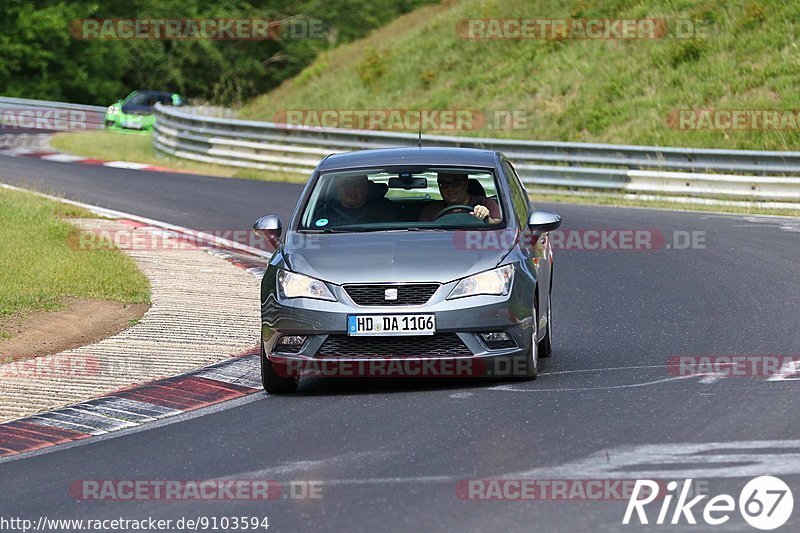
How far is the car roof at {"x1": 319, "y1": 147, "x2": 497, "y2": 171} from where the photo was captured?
10523 millimetres

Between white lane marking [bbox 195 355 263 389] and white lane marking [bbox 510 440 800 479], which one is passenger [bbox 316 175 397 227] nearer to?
white lane marking [bbox 195 355 263 389]

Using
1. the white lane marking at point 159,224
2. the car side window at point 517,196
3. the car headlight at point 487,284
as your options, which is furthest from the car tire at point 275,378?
the white lane marking at point 159,224

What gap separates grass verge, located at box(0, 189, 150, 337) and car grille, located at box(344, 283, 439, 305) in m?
4.01

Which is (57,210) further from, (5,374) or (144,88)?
(144,88)

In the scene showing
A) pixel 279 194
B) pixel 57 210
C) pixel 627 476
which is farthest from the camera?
pixel 279 194

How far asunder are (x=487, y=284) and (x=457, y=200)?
4.19 feet

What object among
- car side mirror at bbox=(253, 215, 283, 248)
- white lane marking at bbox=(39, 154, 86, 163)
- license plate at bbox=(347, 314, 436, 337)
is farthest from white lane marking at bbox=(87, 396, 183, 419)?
white lane marking at bbox=(39, 154, 86, 163)

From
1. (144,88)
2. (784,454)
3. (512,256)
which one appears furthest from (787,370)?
(144,88)

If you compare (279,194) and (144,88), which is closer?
(279,194)

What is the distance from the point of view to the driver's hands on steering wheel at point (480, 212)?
399 inches

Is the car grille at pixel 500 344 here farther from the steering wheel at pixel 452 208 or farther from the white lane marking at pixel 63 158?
the white lane marking at pixel 63 158

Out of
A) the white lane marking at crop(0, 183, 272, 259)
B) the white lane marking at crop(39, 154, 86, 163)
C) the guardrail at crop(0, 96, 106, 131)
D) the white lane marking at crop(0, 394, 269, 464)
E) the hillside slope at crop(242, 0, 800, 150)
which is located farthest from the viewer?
the guardrail at crop(0, 96, 106, 131)

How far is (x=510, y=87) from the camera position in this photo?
124 ft

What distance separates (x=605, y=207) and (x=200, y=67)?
47539 mm
